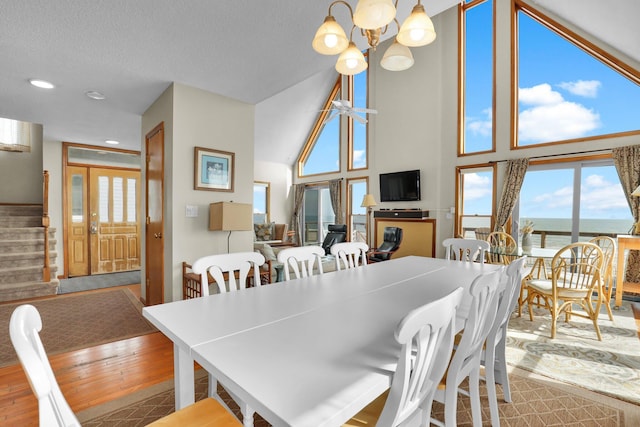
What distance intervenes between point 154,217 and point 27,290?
251 cm

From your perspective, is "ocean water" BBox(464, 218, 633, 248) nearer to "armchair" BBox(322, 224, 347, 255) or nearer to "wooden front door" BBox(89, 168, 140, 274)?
"armchair" BBox(322, 224, 347, 255)

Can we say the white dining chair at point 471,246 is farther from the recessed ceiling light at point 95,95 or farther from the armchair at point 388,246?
the recessed ceiling light at point 95,95

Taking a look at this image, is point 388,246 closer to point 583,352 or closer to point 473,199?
point 473,199

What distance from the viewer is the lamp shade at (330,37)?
5.24ft

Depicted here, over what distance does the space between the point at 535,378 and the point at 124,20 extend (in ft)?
12.5

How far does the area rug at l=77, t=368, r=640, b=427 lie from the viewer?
1763 mm

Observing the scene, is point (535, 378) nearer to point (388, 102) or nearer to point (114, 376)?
point (114, 376)

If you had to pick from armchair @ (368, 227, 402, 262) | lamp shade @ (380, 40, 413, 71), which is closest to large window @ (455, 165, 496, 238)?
armchair @ (368, 227, 402, 262)

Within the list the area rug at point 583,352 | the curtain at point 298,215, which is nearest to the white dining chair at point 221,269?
the area rug at point 583,352

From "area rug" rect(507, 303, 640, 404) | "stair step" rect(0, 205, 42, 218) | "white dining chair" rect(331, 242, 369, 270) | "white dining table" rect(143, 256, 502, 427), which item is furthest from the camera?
"stair step" rect(0, 205, 42, 218)

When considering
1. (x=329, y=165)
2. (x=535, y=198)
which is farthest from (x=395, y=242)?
(x=329, y=165)

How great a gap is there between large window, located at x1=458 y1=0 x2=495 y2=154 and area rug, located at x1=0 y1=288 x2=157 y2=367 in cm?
601

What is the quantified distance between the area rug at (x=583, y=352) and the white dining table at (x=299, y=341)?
52.9 inches

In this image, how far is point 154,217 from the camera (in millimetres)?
3516
